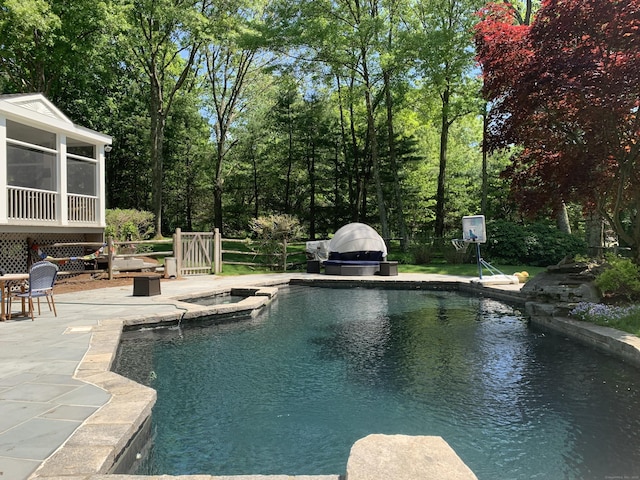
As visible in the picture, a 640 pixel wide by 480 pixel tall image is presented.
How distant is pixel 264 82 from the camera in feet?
95.1

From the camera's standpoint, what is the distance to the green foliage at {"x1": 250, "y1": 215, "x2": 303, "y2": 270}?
15.9 metres

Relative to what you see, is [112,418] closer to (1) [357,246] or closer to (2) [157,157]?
(1) [357,246]

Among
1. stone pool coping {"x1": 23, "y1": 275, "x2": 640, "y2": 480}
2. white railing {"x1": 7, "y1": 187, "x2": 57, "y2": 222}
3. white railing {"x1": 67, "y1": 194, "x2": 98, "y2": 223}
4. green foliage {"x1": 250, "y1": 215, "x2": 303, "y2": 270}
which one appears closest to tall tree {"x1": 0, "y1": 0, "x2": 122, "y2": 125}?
white railing {"x1": 67, "y1": 194, "x2": 98, "y2": 223}

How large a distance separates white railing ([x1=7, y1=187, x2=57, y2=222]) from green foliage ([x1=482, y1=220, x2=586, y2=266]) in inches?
584

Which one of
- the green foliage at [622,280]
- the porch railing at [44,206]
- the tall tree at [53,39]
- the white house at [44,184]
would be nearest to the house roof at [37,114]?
the white house at [44,184]

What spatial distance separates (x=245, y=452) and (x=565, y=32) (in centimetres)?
785

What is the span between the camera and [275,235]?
16.0 meters

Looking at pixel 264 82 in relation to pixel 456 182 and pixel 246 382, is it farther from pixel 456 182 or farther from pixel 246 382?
pixel 246 382

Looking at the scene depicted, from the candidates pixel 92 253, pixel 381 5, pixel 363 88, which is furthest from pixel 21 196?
pixel 381 5

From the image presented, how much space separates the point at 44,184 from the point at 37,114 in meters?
2.24

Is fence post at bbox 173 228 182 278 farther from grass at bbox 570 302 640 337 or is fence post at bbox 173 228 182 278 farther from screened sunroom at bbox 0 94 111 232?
grass at bbox 570 302 640 337

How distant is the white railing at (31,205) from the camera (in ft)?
35.6

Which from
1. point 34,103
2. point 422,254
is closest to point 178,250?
point 34,103

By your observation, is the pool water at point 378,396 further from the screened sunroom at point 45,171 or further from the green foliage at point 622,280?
the screened sunroom at point 45,171
